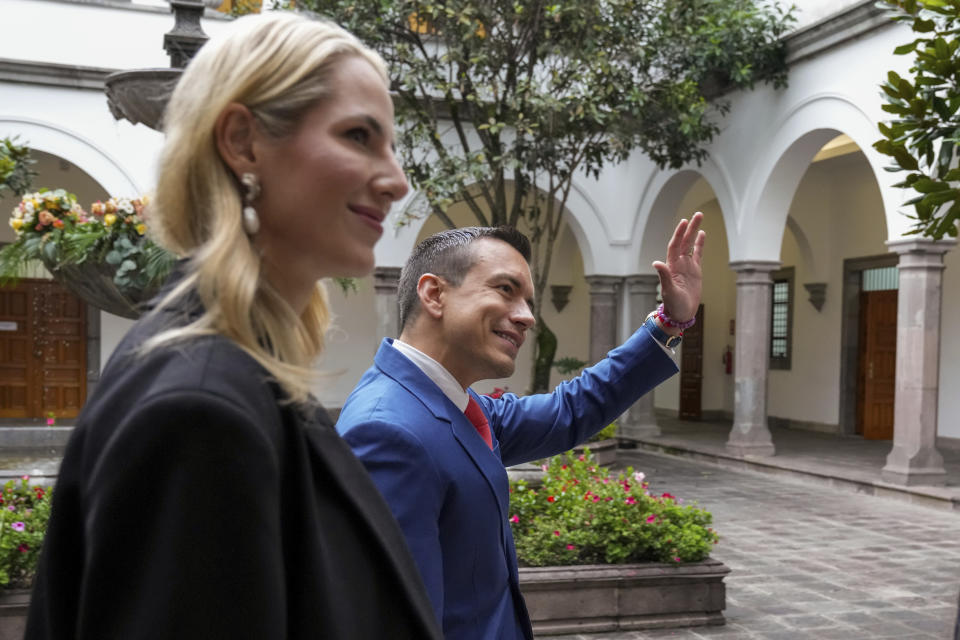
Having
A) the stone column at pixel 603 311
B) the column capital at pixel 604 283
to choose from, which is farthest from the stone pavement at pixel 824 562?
the column capital at pixel 604 283

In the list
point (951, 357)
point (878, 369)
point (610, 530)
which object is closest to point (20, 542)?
point (610, 530)

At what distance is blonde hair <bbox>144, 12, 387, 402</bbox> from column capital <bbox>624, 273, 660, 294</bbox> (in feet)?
50.9

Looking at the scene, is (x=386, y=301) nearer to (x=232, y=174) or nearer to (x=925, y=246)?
(x=925, y=246)

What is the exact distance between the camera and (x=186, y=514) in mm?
851

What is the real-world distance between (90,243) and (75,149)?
784 cm

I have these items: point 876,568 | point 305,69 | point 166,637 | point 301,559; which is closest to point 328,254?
point 305,69

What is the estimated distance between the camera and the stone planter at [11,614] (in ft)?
14.5

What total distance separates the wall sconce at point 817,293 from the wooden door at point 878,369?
0.85 meters

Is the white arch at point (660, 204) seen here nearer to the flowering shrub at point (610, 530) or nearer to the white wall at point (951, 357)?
the white wall at point (951, 357)

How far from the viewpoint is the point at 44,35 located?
1267 centimetres

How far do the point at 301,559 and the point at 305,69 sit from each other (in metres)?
0.52

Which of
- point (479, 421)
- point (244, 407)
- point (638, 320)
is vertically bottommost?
point (479, 421)

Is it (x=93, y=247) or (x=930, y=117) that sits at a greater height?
(x=930, y=117)

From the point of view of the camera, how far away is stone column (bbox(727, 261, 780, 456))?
44.1 ft
